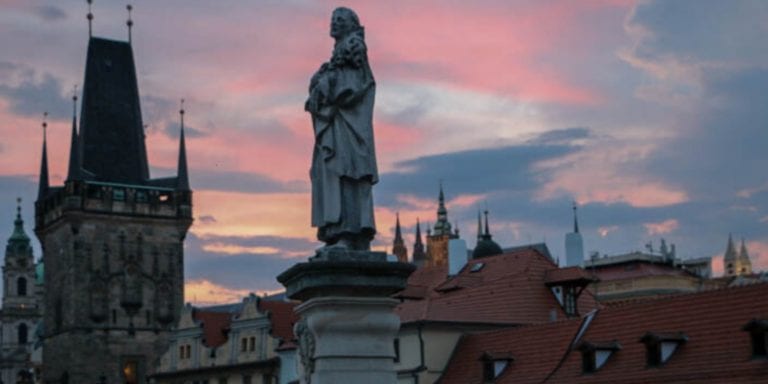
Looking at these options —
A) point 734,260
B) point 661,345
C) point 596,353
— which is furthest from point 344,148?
point 734,260

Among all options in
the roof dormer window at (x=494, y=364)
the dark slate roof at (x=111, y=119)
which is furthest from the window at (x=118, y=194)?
the roof dormer window at (x=494, y=364)

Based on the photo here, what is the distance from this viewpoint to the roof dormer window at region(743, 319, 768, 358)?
3077cm

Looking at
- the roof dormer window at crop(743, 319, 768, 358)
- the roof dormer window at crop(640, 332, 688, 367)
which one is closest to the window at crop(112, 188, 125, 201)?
the roof dormer window at crop(640, 332, 688, 367)

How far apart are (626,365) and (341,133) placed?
26.0 metres

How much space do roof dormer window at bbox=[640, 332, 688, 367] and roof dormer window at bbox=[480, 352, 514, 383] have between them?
256 inches

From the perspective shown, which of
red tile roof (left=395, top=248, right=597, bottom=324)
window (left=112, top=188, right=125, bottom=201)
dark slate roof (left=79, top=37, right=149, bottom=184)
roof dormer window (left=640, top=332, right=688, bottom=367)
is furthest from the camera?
dark slate roof (left=79, top=37, right=149, bottom=184)

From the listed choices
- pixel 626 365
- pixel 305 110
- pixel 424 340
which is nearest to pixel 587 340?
pixel 626 365

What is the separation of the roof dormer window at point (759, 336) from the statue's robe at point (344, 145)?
21791mm

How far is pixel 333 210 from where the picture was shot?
35.8 feet

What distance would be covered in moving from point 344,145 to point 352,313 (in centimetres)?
135

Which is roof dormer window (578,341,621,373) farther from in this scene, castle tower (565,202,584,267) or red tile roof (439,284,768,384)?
castle tower (565,202,584,267)

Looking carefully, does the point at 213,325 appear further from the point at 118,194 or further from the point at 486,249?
the point at 486,249

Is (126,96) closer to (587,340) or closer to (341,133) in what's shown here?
(587,340)

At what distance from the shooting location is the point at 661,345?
113ft
